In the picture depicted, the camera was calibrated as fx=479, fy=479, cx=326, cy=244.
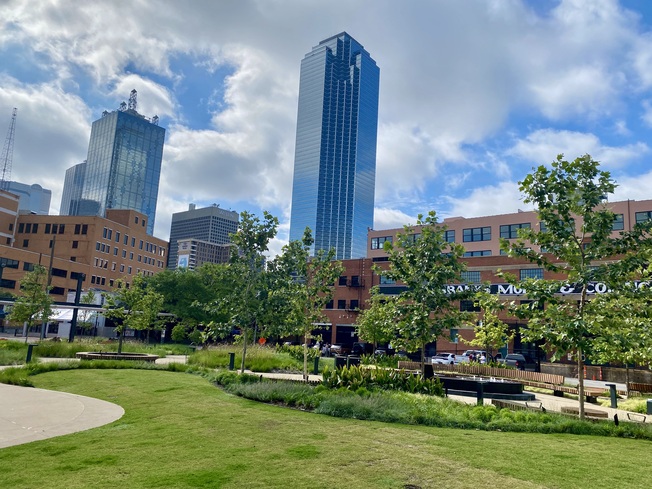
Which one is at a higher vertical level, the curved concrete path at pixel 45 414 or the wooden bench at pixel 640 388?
the wooden bench at pixel 640 388

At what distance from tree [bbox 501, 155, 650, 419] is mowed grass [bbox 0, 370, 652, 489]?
252 cm

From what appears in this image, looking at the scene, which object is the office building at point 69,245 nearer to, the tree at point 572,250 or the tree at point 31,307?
the tree at point 31,307

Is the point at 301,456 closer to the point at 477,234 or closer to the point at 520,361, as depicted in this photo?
the point at 520,361

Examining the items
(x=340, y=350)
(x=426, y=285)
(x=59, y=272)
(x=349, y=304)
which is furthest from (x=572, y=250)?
(x=59, y=272)

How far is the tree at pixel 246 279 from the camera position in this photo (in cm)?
2078

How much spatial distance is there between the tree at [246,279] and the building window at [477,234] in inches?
2171

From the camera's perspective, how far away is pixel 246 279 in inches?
840

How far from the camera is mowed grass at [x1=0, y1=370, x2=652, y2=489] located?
6500 millimetres

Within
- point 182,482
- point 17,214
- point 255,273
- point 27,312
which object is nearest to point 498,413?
point 182,482

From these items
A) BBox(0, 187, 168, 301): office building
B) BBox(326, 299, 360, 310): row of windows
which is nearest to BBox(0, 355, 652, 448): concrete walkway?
BBox(326, 299, 360, 310): row of windows

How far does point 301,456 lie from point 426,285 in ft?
37.2

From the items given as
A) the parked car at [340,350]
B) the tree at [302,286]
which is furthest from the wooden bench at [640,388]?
the parked car at [340,350]

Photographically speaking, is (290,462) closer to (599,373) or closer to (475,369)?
(475,369)

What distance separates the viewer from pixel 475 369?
26484 mm
